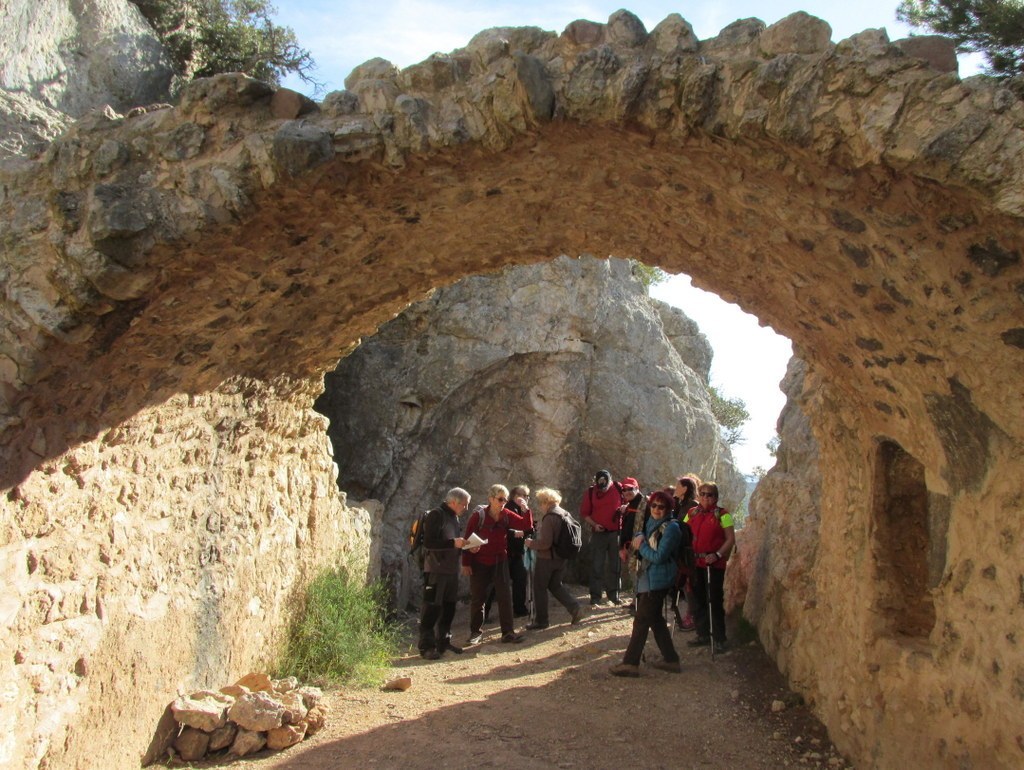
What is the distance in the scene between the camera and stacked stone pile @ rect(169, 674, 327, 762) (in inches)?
196

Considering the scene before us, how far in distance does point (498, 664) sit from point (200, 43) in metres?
7.78

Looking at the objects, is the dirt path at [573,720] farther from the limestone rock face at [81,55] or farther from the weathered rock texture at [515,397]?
the limestone rock face at [81,55]

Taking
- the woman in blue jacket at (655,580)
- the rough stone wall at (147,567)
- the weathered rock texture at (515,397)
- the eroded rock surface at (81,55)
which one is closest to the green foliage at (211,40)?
the eroded rock surface at (81,55)

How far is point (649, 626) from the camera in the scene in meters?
6.23

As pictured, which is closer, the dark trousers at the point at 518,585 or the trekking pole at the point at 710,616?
the trekking pole at the point at 710,616

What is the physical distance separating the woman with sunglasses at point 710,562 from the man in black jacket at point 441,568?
6.37ft

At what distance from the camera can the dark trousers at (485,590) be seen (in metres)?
7.81

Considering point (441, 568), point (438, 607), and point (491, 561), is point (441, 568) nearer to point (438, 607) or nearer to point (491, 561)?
point (438, 607)

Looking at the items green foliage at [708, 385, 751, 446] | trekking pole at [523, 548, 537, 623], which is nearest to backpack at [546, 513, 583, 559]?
trekking pole at [523, 548, 537, 623]

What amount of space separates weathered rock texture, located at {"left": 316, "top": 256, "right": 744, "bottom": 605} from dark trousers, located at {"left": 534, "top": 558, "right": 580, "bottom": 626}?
2.15 meters

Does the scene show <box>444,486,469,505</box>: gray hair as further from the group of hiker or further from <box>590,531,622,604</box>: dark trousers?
<box>590,531,622,604</box>: dark trousers

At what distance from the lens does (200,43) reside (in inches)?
394

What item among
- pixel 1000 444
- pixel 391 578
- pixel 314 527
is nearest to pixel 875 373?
pixel 1000 444

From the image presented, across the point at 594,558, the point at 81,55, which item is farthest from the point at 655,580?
the point at 81,55
